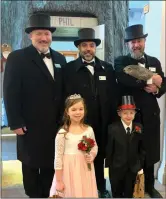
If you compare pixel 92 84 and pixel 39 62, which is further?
pixel 92 84

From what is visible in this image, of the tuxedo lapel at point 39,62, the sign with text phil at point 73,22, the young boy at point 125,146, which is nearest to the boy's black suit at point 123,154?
the young boy at point 125,146

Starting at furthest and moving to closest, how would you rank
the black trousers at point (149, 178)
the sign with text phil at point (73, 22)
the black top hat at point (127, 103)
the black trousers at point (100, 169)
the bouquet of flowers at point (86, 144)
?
1. the sign with text phil at point (73, 22)
2. the black trousers at point (149, 178)
3. the black trousers at point (100, 169)
4. the black top hat at point (127, 103)
5. the bouquet of flowers at point (86, 144)

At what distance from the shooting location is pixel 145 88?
2.49 metres

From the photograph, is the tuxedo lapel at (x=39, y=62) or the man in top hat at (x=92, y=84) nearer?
the tuxedo lapel at (x=39, y=62)

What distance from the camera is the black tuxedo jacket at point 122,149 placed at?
7.82 feet

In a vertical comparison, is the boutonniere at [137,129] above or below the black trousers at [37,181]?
above

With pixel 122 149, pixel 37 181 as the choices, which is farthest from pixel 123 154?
pixel 37 181

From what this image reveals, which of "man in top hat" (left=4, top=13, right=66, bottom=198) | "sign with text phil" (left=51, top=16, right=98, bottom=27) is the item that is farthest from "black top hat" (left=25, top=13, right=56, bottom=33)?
"sign with text phil" (left=51, top=16, right=98, bottom=27)

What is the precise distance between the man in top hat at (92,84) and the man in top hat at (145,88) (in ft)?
0.48

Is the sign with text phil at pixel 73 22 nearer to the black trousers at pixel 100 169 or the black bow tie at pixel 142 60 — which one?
the black bow tie at pixel 142 60

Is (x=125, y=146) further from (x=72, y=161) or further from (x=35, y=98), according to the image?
(x=35, y=98)

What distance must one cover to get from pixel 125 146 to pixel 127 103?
1.21ft

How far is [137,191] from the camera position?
2.46 m

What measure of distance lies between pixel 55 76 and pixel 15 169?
5.88 ft
